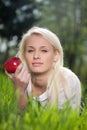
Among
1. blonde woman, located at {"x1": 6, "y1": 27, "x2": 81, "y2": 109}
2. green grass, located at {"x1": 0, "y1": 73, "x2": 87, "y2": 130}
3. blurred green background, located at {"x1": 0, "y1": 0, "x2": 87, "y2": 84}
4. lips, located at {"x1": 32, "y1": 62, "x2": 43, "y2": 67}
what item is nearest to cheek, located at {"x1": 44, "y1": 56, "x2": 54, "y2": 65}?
blonde woman, located at {"x1": 6, "y1": 27, "x2": 81, "y2": 109}

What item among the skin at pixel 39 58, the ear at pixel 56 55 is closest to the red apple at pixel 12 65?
the skin at pixel 39 58

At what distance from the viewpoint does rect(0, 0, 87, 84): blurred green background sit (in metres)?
29.6

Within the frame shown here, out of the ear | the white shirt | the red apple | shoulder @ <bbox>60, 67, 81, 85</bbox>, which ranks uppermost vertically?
the ear

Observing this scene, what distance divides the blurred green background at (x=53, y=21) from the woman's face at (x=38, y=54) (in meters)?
24.6

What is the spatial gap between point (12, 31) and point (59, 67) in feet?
83.6

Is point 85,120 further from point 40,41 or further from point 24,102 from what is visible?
point 40,41

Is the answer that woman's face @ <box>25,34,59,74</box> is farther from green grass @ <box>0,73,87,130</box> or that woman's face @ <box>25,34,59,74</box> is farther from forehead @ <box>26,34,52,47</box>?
green grass @ <box>0,73,87,130</box>

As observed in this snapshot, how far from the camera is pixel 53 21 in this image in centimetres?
3966

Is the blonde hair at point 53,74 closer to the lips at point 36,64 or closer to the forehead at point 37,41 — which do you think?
the forehead at point 37,41

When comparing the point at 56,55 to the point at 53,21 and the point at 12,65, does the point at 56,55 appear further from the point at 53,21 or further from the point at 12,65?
the point at 53,21

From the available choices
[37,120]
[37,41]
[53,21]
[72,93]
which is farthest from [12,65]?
[53,21]

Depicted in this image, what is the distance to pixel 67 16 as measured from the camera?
1469 inches

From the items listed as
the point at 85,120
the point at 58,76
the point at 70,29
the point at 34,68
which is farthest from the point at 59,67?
the point at 70,29

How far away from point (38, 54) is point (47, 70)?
0.25m
